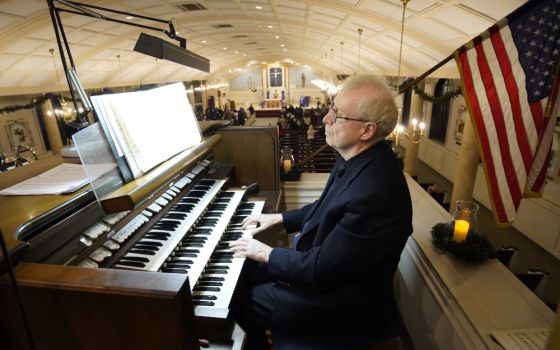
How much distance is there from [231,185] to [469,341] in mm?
2544

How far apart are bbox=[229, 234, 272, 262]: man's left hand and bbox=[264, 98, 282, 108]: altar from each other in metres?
30.6

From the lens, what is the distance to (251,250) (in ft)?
6.48

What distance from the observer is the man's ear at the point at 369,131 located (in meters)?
1.71

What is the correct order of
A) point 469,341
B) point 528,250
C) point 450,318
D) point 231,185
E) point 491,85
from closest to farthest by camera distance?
point 469,341
point 450,318
point 491,85
point 231,185
point 528,250

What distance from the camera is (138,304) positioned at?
1097 mm

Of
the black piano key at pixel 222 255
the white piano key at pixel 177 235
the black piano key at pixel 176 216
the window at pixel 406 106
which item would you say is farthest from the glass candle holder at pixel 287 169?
the window at pixel 406 106

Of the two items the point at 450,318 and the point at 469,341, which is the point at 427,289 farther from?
the point at 469,341

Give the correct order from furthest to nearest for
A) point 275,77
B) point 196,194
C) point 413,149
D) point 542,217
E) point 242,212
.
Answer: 1. point 275,77
2. point 413,149
3. point 542,217
4. point 242,212
5. point 196,194

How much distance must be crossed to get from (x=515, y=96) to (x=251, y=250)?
2.50 metres

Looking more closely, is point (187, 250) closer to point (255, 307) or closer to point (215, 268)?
point (215, 268)

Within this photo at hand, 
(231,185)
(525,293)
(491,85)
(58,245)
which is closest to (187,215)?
(58,245)

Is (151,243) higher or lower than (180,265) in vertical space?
higher

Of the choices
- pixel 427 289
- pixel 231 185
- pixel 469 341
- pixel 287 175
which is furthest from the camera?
pixel 287 175

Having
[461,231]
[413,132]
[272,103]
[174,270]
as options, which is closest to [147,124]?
[174,270]
